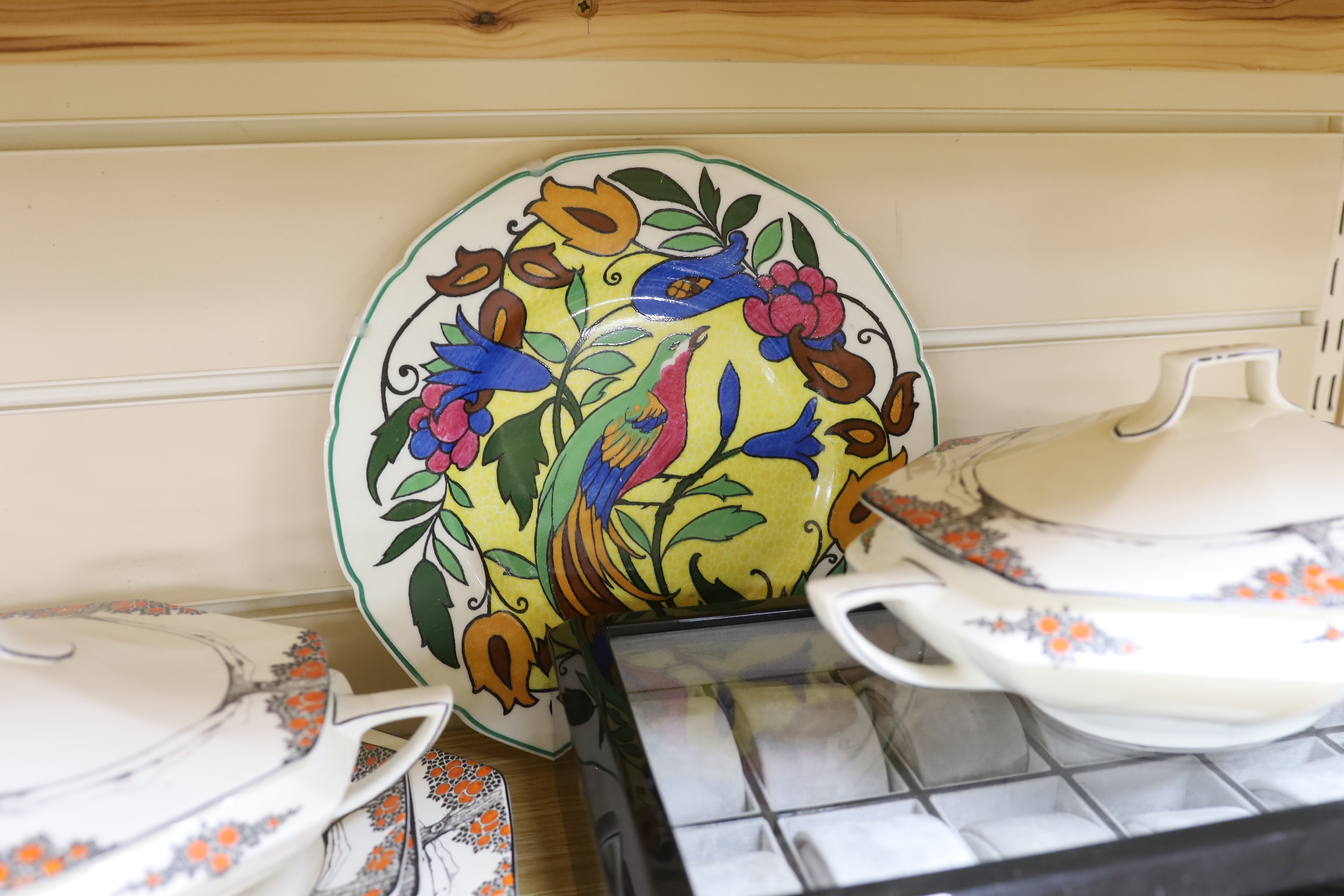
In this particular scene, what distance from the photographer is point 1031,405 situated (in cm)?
74

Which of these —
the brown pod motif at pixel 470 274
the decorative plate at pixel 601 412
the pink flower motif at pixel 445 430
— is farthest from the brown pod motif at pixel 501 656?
the brown pod motif at pixel 470 274

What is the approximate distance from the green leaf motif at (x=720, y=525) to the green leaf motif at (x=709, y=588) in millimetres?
16

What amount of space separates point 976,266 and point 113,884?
0.65 m

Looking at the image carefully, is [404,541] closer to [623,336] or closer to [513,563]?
[513,563]

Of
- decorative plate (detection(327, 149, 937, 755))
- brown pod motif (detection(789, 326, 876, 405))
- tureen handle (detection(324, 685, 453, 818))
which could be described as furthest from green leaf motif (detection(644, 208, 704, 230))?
tureen handle (detection(324, 685, 453, 818))

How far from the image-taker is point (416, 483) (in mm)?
588

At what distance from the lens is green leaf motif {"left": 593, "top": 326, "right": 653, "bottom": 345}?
24.2 inches

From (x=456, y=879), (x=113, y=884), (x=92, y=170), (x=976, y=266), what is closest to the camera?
(x=113, y=884)

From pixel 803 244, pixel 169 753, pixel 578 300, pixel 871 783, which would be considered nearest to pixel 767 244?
pixel 803 244

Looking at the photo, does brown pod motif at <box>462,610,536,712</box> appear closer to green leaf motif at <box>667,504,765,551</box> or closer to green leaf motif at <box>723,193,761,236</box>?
green leaf motif at <box>667,504,765,551</box>

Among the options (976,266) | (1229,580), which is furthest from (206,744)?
(976,266)

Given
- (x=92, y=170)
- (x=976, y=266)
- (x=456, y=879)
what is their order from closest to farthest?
1. (x=456, y=879)
2. (x=92, y=170)
3. (x=976, y=266)

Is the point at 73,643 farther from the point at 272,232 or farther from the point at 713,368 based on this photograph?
the point at 713,368

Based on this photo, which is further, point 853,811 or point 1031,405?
point 1031,405
